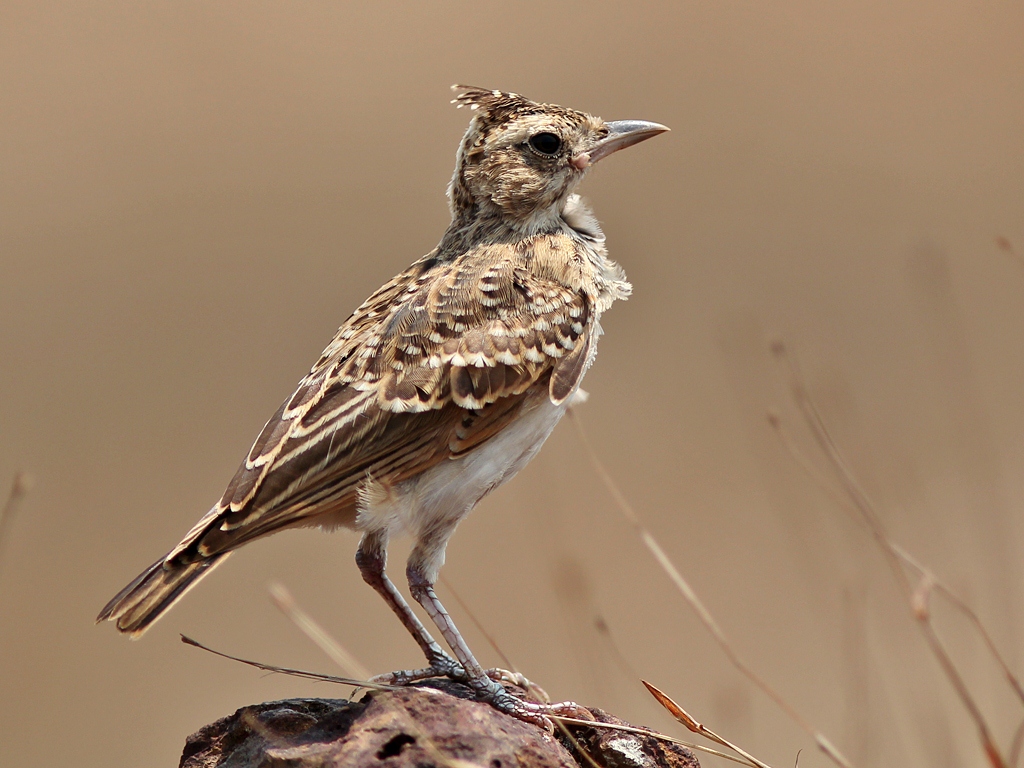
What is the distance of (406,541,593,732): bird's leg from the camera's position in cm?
484

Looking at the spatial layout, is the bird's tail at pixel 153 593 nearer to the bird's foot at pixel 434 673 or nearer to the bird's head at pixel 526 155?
the bird's foot at pixel 434 673

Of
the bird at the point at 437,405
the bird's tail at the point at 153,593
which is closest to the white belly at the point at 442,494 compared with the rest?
the bird at the point at 437,405

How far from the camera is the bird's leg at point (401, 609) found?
520 centimetres

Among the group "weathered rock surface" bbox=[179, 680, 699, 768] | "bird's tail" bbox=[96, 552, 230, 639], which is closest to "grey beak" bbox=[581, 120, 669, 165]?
"bird's tail" bbox=[96, 552, 230, 639]

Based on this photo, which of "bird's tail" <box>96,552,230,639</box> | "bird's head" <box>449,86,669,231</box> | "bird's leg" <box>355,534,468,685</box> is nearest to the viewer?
"bird's tail" <box>96,552,230,639</box>

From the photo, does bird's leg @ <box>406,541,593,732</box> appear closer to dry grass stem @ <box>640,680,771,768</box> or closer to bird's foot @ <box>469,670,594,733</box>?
bird's foot @ <box>469,670,594,733</box>

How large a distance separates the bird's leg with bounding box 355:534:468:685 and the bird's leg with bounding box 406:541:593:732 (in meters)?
0.13

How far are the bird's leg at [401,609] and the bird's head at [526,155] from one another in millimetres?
1791

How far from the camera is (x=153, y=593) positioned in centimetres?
466

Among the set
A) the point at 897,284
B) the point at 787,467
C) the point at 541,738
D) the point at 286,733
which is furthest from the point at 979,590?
the point at 897,284

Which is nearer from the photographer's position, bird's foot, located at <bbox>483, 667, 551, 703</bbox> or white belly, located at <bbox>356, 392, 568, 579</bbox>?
white belly, located at <bbox>356, 392, 568, 579</bbox>

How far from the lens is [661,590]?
12.5 m

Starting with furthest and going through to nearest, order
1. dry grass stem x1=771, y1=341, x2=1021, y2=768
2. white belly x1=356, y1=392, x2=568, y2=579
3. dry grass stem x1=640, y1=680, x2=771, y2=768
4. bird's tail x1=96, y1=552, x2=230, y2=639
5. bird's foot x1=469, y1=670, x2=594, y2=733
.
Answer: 1. white belly x1=356, y1=392, x2=568, y2=579
2. bird's foot x1=469, y1=670, x2=594, y2=733
3. bird's tail x1=96, y1=552, x2=230, y2=639
4. dry grass stem x1=640, y1=680, x2=771, y2=768
5. dry grass stem x1=771, y1=341, x2=1021, y2=768

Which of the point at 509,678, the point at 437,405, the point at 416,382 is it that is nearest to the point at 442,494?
the point at 437,405
